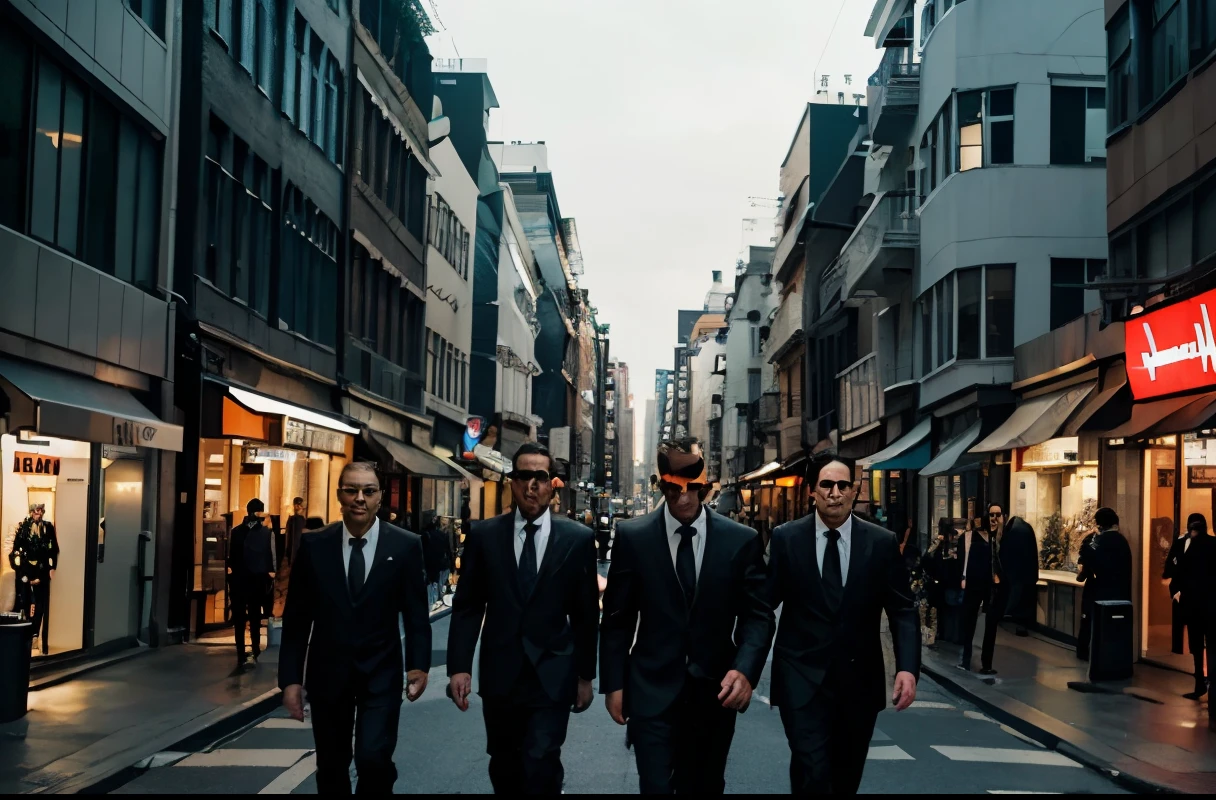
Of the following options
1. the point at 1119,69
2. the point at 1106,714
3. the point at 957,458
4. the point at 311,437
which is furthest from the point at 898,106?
the point at 1106,714

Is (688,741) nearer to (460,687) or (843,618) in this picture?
(843,618)

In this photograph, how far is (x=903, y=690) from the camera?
6492 millimetres

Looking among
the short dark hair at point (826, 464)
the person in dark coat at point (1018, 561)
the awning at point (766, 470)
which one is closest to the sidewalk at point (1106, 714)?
the person in dark coat at point (1018, 561)

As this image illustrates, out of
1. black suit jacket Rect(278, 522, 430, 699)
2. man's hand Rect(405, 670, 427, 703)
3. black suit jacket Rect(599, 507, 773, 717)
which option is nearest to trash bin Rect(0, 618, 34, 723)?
black suit jacket Rect(278, 522, 430, 699)

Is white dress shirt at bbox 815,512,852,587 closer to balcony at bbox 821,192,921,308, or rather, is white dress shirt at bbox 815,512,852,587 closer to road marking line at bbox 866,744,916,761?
road marking line at bbox 866,744,916,761

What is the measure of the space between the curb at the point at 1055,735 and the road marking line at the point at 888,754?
50.5 inches

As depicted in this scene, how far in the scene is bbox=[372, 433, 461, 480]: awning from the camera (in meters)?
31.0

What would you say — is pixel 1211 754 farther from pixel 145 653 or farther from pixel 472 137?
pixel 472 137

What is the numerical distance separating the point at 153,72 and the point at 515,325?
47.3 metres

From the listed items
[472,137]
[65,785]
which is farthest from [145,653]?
[472,137]

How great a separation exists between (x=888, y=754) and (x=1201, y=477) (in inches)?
334

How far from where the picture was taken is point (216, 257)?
2147 centimetres

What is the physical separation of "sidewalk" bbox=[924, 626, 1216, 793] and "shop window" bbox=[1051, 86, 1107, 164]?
1103 cm

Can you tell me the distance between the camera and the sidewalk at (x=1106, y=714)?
1029cm
